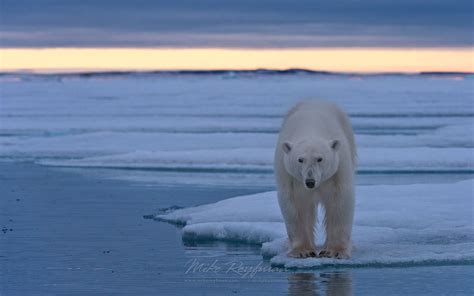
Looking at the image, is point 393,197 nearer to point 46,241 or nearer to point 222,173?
point 46,241

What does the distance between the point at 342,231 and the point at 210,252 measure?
92 cm

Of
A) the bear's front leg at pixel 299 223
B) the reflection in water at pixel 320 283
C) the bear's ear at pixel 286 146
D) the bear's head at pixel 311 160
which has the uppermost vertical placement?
the bear's ear at pixel 286 146

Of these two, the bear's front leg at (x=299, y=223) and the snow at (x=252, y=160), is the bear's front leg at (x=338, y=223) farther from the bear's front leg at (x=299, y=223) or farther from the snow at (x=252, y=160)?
the snow at (x=252, y=160)

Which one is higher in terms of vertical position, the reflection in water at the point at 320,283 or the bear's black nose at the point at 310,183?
the bear's black nose at the point at 310,183

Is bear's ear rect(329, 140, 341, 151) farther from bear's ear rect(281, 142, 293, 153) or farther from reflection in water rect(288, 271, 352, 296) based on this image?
reflection in water rect(288, 271, 352, 296)

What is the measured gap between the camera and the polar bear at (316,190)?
6.39 meters

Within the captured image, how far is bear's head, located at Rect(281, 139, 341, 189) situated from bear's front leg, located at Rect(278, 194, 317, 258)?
0.67ft

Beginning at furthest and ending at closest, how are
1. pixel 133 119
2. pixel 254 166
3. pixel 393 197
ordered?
1. pixel 133 119
2. pixel 254 166
3. pixel 393 197

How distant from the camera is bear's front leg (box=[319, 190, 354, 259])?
21.4 ft

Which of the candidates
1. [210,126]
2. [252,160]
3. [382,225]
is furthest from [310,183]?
[210,126]

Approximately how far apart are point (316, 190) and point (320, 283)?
953mm

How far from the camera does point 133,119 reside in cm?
2308

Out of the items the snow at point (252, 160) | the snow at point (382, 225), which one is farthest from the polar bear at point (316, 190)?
the snow at point (252, 160)

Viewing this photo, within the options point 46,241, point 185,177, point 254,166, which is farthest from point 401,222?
point 254,166
